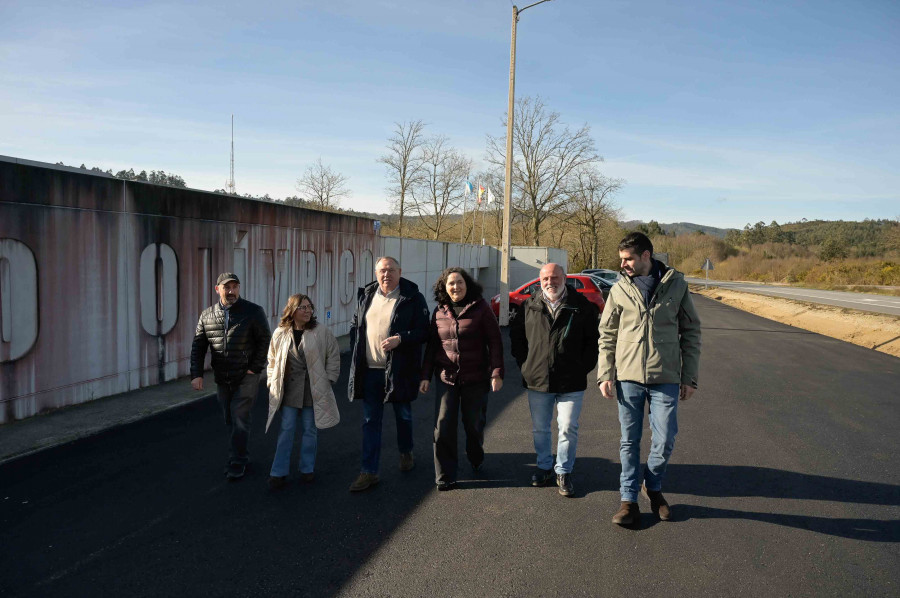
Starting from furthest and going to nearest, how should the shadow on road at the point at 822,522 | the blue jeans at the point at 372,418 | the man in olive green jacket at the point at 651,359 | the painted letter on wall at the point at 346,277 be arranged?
the painted letter on wall at the point at 346,277, the blue jeans at the point at 372,418, the man in olive green jacket at the point at 651,359, the shadow on road at the point at 822,522

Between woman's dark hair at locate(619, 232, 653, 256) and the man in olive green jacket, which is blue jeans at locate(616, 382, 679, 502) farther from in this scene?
woman's dark hair at locate(619, 232, 653, 256)

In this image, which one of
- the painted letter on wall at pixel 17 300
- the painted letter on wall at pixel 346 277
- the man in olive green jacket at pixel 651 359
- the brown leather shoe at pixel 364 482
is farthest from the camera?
the painted letter on wall at pixel 346 277

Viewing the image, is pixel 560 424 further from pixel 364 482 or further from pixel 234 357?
pixel 234 357

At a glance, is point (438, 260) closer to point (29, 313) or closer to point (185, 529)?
point (29, 313)

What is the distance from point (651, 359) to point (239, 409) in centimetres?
327

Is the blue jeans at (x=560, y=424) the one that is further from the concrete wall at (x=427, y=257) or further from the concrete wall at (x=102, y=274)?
the concrete wall at (x=427, y=257)

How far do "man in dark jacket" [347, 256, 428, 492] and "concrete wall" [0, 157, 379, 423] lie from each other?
3985 millimetres

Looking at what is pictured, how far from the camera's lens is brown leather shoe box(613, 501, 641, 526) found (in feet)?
12.9

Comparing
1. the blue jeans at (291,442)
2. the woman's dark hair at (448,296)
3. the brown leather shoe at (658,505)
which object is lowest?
the brown leather shoe at (658,505)

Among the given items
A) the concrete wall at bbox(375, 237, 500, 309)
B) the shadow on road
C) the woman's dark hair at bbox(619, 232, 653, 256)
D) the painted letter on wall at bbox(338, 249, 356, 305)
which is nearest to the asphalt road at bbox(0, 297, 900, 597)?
the shadow on road

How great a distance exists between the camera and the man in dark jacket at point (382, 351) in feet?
15.2

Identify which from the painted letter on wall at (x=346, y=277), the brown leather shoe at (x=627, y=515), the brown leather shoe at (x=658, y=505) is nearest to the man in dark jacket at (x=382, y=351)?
the brown leather shoe at (x=627, y=515)

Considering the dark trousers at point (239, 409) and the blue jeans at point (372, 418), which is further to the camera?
the dark trousers at point (239, 409)

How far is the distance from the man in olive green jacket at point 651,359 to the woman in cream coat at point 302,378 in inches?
88.1
